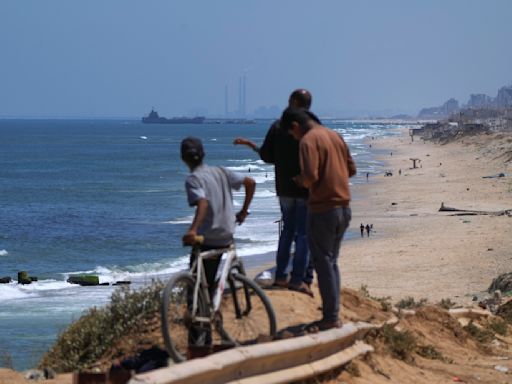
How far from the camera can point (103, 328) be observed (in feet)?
26.8

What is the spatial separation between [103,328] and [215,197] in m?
1.59

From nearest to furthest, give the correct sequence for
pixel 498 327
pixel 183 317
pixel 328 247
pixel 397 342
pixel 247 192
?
pixel 183 317 → pixel 328 247 → pixel 247 192 → pixel 397 342 → pixel 498 327

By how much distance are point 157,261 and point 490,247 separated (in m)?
10.2

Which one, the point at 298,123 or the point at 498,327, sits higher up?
the point at 298,123

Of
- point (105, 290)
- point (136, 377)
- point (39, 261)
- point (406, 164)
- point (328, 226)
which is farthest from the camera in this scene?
point (406, 164)

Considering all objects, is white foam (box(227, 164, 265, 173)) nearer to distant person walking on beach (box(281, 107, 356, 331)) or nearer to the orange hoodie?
distant person walking on beach (box(281, 107, 356, 331))

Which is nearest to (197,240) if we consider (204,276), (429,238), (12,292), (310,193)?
(204,276)

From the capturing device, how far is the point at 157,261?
3275 cm

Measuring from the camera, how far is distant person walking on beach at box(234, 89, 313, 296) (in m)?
8.99

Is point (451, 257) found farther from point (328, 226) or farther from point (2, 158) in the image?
point (2, 158)

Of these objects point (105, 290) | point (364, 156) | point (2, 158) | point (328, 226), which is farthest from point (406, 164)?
point (328, 226)

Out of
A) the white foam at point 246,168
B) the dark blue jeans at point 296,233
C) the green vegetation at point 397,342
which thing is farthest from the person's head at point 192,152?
the white foam at point 246,168

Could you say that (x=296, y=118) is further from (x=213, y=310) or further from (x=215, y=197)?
(x=213, y=310)

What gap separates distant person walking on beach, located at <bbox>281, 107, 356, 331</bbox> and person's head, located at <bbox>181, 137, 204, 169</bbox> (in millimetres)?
767
